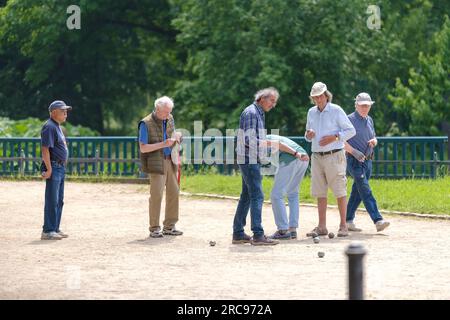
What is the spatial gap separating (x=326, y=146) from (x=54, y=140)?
124 inches

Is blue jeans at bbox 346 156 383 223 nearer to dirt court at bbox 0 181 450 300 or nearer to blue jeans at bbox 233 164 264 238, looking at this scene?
dirt court at bbox 0 181 450 300

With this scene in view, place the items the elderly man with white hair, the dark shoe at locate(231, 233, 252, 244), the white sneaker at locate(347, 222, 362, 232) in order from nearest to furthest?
the dark shoe at locate(231, 233, 252, 244) < the elderly man with white hair < the white sneaker at locate(347, 222, 362, 232)

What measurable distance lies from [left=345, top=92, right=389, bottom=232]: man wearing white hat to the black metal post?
6.24 meters

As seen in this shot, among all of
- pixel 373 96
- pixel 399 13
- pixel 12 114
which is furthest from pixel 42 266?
pixel 12 114

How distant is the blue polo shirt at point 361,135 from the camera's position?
13.7 m

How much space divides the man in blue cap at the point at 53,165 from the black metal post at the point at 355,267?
6.40 meters

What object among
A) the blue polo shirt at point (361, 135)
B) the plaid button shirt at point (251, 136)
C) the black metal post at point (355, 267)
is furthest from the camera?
the blue polo shirt at point (361, 135)

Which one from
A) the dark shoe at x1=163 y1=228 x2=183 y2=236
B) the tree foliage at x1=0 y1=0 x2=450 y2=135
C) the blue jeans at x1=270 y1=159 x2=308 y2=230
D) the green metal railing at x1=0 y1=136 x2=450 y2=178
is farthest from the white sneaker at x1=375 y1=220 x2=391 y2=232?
the tree foliage at x1=0 y1=0 x2=450 y2=135

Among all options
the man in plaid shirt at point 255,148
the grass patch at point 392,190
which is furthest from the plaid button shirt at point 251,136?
the grass patch at point 392,190

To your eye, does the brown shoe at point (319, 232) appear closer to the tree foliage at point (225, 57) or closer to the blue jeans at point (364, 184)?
the blue jeans at point (364, 184)

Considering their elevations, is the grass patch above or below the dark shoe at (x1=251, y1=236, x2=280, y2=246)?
above

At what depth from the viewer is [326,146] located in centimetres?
1311

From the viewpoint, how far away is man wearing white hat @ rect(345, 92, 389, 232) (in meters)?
13.6
